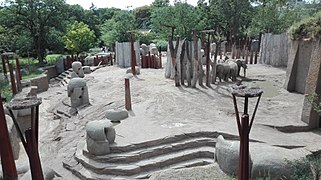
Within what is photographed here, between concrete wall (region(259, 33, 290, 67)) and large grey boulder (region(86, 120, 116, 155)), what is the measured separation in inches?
558

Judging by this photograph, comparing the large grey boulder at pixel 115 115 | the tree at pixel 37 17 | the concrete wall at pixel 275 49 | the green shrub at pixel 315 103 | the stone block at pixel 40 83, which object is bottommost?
Answer: the stone block at pixel 40 83

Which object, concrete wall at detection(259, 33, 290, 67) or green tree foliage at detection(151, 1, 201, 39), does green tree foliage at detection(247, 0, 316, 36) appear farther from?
green tree foliage at detection(151, 1, 201, 39)

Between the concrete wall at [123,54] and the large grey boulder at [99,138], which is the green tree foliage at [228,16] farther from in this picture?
the large grey boulder at [99,138]

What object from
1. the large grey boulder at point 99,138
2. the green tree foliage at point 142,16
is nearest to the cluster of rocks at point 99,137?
the large grey boulder at point 99,138

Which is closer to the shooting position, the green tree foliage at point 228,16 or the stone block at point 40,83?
the stone block at point 40,83

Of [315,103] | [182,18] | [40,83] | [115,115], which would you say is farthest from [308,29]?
[182,18]

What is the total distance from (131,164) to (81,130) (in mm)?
3752

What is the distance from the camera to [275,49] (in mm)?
19000

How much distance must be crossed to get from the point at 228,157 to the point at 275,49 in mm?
14536

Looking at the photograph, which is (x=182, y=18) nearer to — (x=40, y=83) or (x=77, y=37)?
(x=77, y=37)

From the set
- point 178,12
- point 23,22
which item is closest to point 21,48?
point 23,22

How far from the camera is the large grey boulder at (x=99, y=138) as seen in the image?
7.60 metres

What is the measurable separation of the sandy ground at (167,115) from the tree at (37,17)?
1094cm

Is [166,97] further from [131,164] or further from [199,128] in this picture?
[131,164]
